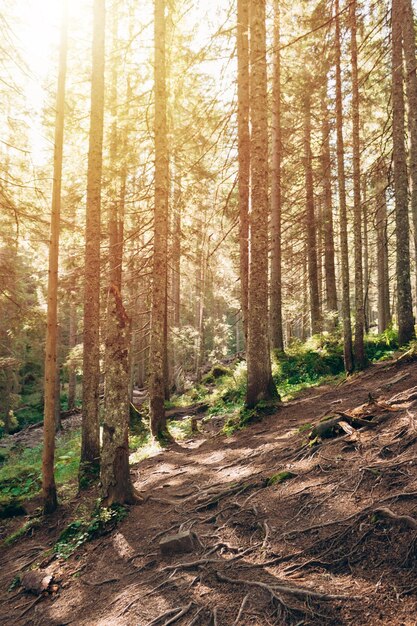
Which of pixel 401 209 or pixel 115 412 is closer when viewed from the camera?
pixel 115 412

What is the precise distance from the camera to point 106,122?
12.3m

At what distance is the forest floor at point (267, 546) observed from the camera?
3293 mm

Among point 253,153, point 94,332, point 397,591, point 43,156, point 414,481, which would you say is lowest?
point 397,591

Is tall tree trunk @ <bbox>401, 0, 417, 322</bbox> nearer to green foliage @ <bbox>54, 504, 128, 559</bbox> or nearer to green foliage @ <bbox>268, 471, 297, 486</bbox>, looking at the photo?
green foliage @ <bbox>268, 471, 297, 486</bbox>

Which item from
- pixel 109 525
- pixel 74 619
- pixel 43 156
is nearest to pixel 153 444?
pixel 109 525

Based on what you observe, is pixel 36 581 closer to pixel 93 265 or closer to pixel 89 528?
pixel 89 528

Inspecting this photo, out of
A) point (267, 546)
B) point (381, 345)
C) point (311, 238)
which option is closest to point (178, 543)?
point (267, 546)

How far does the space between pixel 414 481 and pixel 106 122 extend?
40.7 feet

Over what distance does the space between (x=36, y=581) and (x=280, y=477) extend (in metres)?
3.63

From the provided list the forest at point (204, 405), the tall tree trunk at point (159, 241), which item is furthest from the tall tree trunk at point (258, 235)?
the tall tree trunk at point (159, 241)

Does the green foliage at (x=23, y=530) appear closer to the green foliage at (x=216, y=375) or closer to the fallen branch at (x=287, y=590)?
the fallen branch at (x=287, y=590)

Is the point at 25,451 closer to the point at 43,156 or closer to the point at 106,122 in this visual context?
the point at 43,156

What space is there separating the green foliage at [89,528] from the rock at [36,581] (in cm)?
42

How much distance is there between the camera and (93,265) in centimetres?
971
